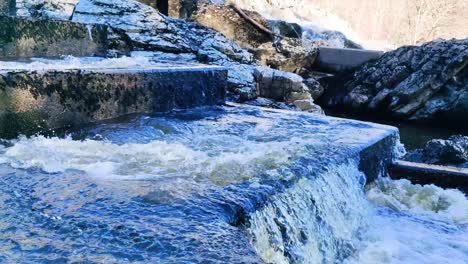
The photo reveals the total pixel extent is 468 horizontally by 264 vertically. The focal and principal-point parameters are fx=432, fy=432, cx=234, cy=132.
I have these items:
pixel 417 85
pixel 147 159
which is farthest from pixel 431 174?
pixel 417 85

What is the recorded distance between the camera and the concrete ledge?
415 cm

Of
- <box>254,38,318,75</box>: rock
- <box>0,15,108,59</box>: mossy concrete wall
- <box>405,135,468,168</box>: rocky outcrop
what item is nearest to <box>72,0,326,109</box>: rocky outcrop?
<box>0,15,108,59</box>: mossy concrete wall

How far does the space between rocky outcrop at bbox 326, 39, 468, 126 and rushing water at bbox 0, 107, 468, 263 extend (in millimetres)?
10733

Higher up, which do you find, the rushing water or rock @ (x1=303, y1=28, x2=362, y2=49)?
rock @ (x1=303, y1=28, x2=362, y2=49)

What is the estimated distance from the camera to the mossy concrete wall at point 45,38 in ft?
15.6

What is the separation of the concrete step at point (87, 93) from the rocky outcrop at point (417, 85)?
1098 centimetres

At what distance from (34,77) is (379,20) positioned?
59.7 metres

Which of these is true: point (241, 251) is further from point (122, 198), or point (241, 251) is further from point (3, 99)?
point (3, 99)

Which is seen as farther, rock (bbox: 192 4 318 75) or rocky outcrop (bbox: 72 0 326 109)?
rock (bbox: 192 4 318 75)

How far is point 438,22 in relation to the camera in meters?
38.9

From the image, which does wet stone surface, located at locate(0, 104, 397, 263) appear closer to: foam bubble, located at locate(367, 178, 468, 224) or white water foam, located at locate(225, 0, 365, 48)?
foam bubble, located at locate(367, 178, 468, 224)

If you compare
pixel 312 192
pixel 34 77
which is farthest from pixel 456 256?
pixel 34 77

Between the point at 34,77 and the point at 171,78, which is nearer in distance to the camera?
Result: the point at 34,77

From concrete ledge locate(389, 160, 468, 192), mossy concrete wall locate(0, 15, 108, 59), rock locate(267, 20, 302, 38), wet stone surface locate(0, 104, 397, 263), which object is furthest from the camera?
rock locate(267, 20, 302, 38)
